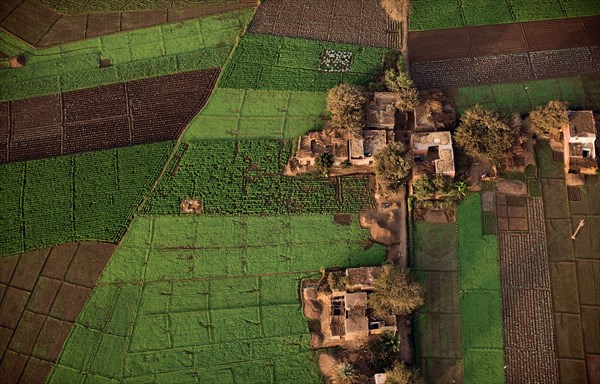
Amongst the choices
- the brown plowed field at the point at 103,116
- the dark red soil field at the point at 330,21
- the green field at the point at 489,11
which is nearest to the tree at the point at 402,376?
the brown plowed field at the point at 103,116

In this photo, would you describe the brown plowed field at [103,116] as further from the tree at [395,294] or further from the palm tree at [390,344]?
the palm tree at [390,344]

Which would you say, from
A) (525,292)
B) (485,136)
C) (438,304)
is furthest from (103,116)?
(525,292)

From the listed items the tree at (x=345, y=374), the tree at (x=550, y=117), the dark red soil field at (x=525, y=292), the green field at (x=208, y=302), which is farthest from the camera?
the tree at (x=550, y=117)

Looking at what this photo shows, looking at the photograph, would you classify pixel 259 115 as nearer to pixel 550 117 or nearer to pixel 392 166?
pixel 392 166

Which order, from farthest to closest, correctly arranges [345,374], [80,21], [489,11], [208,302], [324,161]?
[80,21] < [489,11] < [324,161] < [208,302] < [345,374]

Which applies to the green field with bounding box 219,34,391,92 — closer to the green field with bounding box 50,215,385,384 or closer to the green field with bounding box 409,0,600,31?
the green field with bounding box 409,0,600,31

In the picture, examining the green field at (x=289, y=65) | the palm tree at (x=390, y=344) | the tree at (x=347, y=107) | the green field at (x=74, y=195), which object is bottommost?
the palm tree at (x=390, y=344)
